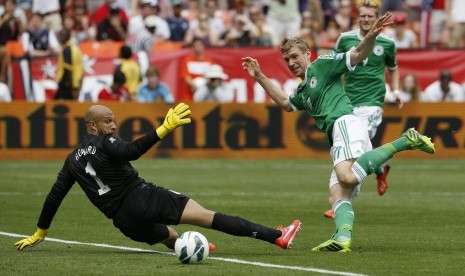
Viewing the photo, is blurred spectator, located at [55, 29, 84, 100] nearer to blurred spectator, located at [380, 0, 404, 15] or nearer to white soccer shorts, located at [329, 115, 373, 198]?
blurred spectator, located at [380, 0, 404, 15]

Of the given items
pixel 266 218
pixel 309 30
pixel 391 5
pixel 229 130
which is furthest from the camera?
pixel 391 5

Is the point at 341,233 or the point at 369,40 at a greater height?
the point at 369,40

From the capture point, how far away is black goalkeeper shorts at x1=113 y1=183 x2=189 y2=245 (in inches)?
451

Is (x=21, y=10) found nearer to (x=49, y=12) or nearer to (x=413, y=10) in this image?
(x=49, y=12)

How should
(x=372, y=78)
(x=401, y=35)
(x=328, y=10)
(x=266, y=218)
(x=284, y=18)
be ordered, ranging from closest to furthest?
(x=266, y=218), (x=372, y=78), (x=401, y=35), (x=284, y=18), (x=328, y=10)

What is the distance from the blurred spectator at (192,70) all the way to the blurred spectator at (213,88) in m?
0.32

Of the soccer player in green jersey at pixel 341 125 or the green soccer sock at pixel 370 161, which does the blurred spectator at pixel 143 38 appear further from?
the green soccer sock at pixel 370 161

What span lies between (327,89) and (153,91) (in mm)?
13647

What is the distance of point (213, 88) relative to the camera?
26469mm

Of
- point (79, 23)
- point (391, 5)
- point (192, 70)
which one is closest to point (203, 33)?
point (192, 70)

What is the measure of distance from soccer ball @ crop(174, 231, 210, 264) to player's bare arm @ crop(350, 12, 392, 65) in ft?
7.95

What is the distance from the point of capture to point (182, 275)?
1024cm

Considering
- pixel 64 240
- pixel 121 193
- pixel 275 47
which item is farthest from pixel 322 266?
pixel 275 47

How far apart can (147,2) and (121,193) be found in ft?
56.1
